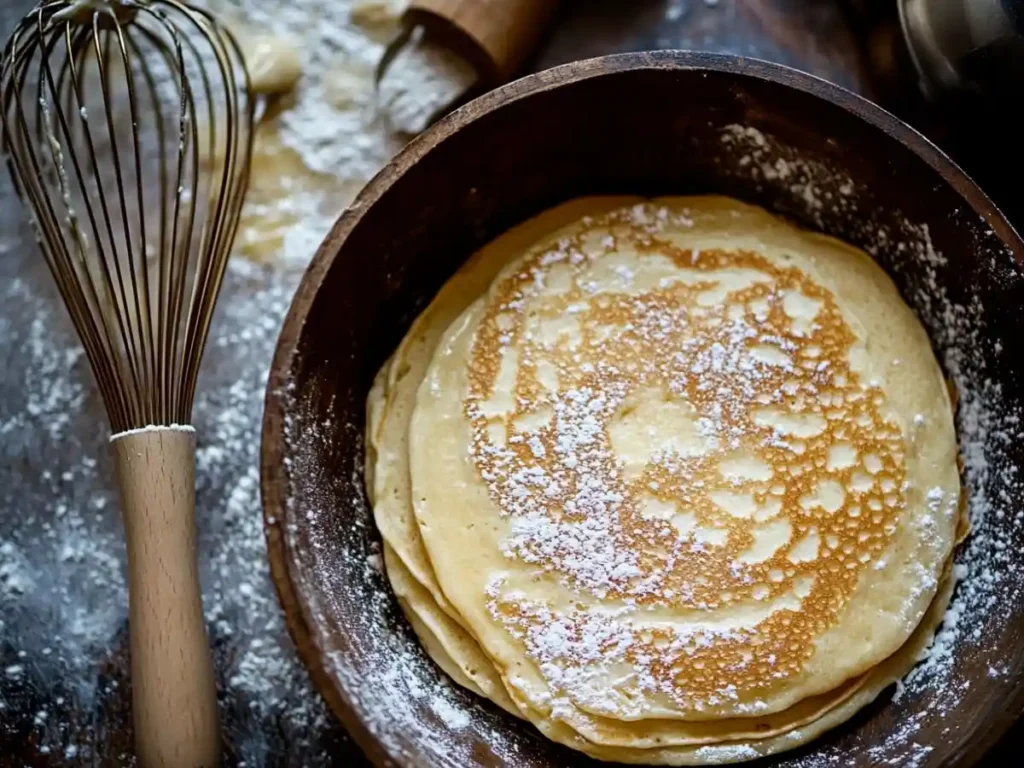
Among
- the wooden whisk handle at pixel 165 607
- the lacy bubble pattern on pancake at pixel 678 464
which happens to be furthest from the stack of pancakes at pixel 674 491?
the wooden whisk handle at pixel 165 607

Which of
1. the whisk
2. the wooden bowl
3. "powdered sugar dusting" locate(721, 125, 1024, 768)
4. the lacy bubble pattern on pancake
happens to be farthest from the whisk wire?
"powdered sugar dusting" locate(721, 125, 1024, 768)

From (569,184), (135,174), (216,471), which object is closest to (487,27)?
(569,184)

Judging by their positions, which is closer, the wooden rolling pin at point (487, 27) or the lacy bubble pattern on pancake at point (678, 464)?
the lacy bubble pattern on pancake at point (678, 464)

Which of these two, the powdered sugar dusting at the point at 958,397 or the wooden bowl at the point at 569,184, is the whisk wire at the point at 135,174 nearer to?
the wooden bowl at the point at 569,184

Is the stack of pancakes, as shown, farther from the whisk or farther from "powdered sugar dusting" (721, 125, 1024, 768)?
the whisk

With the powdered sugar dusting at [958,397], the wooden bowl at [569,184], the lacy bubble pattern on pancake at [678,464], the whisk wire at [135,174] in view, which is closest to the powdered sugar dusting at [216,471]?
the whisk wire at [135,174]

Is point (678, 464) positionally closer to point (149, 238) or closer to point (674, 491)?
point (674, 491)

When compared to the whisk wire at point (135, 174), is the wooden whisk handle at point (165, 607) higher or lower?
lower
